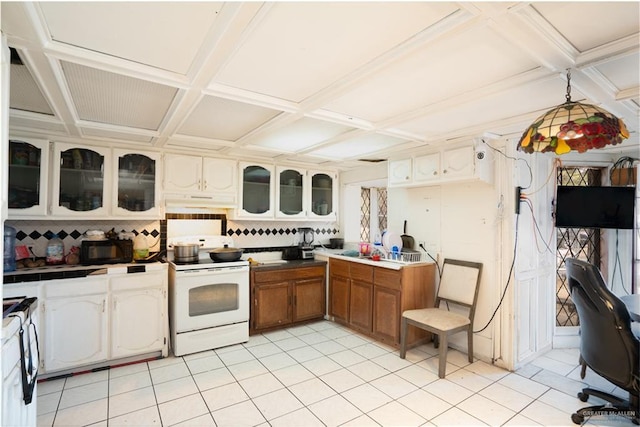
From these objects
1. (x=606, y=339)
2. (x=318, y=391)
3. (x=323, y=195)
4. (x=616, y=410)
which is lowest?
(x=318, y=391)

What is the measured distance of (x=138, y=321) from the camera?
9.86ft

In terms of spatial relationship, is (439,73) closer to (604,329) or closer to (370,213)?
(604,329)

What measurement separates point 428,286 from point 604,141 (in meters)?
2.34

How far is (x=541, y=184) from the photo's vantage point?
3.18 meters

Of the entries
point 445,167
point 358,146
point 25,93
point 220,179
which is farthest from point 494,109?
point 25,93

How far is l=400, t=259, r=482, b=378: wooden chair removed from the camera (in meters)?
2.82

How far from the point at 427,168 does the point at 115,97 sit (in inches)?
109

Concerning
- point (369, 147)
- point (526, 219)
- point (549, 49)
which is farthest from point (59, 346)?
point (526, 219)

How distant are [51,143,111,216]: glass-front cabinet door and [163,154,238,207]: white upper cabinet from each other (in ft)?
1.85

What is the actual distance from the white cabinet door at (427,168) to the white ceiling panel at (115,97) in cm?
241

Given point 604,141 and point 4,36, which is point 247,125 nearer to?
point 4,36

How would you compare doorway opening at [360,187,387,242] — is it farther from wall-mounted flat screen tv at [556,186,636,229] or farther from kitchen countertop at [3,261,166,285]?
kitchen countertop at [3,261,166,285]

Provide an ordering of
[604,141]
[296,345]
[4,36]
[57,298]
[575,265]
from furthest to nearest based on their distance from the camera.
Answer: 1. [296,345]
2. [57,298]
3. [575,265]
4. [604,141]
5. [4,36]

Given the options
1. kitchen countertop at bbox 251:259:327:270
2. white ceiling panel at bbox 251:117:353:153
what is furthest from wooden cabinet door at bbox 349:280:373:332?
white ceiling panel at bbox 251:117:353:153
